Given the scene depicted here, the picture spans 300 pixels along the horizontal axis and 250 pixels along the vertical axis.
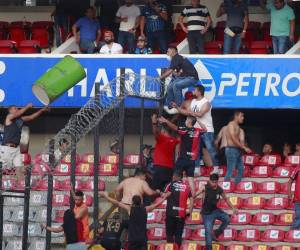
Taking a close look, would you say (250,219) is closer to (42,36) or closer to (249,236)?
(249,236)

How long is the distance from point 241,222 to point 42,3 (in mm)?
8397

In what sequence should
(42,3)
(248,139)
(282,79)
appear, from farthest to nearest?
1. (42,3)
2. (248,139)
3. (282,79)

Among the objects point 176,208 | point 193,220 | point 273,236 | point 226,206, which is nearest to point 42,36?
point 226,206

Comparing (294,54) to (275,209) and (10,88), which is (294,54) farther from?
(10,88)

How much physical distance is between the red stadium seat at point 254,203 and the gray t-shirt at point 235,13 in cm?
381

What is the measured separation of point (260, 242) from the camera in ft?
75.7

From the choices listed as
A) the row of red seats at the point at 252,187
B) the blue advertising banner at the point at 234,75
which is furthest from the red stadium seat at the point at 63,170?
the row of red seats at the point at 252,187

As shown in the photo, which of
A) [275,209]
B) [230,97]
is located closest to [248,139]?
[230,97]

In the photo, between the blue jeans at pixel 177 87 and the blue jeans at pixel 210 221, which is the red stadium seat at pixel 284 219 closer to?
the blue jeans at pixel 210 221

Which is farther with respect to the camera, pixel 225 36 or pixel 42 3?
pixel 42 3

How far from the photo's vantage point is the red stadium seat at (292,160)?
25.1 meters

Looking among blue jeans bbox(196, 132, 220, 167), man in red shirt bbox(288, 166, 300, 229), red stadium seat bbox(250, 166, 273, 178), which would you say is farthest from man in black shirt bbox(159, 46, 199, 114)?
man in red shirt bbox(288, 166, 300, 229)

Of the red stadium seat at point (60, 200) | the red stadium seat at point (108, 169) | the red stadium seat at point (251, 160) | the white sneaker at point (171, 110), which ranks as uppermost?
the white sneaker at point (171, 110)

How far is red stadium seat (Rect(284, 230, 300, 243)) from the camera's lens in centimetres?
2294
